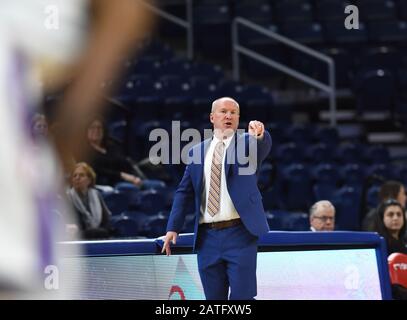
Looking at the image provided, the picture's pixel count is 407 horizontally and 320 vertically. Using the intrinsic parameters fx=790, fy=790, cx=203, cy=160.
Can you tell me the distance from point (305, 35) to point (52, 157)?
954cm

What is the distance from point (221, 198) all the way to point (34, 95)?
2.10 meters

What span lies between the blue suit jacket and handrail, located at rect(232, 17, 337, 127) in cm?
617

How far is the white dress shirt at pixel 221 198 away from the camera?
2.68m

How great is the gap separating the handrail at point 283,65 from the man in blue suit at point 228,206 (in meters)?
6.21

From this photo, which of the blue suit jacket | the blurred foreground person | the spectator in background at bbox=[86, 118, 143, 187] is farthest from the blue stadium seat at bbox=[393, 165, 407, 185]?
the blurred foreground person

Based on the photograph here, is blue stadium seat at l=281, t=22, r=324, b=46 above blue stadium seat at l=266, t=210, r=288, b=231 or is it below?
above

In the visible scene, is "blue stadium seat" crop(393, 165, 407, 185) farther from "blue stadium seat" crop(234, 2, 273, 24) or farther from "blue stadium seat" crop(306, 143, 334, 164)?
"blue stadium seat" crop(234, 2, 273, 24)

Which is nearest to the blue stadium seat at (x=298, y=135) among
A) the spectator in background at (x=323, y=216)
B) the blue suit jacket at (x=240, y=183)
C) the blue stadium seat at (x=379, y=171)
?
the blue stadium seat at (x=379, y=171)

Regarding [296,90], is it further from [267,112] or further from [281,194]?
[281,194]

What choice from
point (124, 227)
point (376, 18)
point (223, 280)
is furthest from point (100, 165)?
point (376, 18)

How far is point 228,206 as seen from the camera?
8.79 ft

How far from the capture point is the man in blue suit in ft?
8.55

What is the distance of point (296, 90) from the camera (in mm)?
9836

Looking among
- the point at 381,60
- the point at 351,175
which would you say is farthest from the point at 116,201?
the point at 381,60
